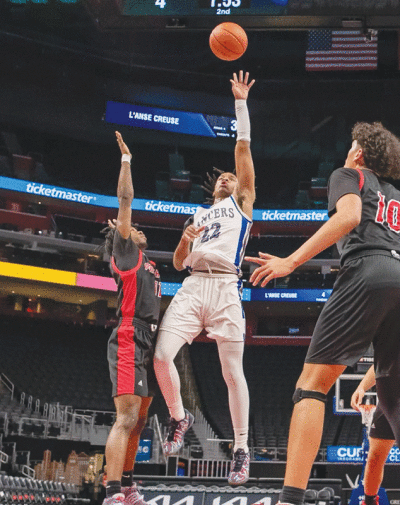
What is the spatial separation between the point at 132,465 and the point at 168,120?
89.1 feet

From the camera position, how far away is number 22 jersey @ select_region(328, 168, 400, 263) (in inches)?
143

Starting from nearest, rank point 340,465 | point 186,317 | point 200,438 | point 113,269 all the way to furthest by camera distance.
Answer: point 186,317
point 113,269
point 340,465
point 200,438

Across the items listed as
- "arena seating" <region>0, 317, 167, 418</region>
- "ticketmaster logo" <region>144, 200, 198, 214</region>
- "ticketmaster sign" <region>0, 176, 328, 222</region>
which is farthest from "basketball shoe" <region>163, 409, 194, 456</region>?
"ticketmaster logo" <region>144, 200, 198, 214</region>

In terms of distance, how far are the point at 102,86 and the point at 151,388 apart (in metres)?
28.5

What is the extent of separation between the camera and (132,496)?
5.48 m

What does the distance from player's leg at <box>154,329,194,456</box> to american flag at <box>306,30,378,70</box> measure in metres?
19.3

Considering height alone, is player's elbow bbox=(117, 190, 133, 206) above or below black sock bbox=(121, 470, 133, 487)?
above

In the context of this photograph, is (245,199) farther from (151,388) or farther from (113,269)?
(151,388)

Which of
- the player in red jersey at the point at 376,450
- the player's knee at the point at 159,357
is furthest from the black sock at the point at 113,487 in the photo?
the player in red jersey at the point at 376,450

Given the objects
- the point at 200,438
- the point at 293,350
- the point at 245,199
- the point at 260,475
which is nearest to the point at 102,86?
the point at 293,350

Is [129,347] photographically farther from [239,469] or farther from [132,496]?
[239,469]

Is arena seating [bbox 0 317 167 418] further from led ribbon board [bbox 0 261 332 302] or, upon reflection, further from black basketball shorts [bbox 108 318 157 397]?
black basketball shorts [bbox 108 318 157 397]

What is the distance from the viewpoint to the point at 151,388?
231 inches

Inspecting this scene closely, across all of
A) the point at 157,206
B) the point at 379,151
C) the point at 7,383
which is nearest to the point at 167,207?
the point at 157,206
